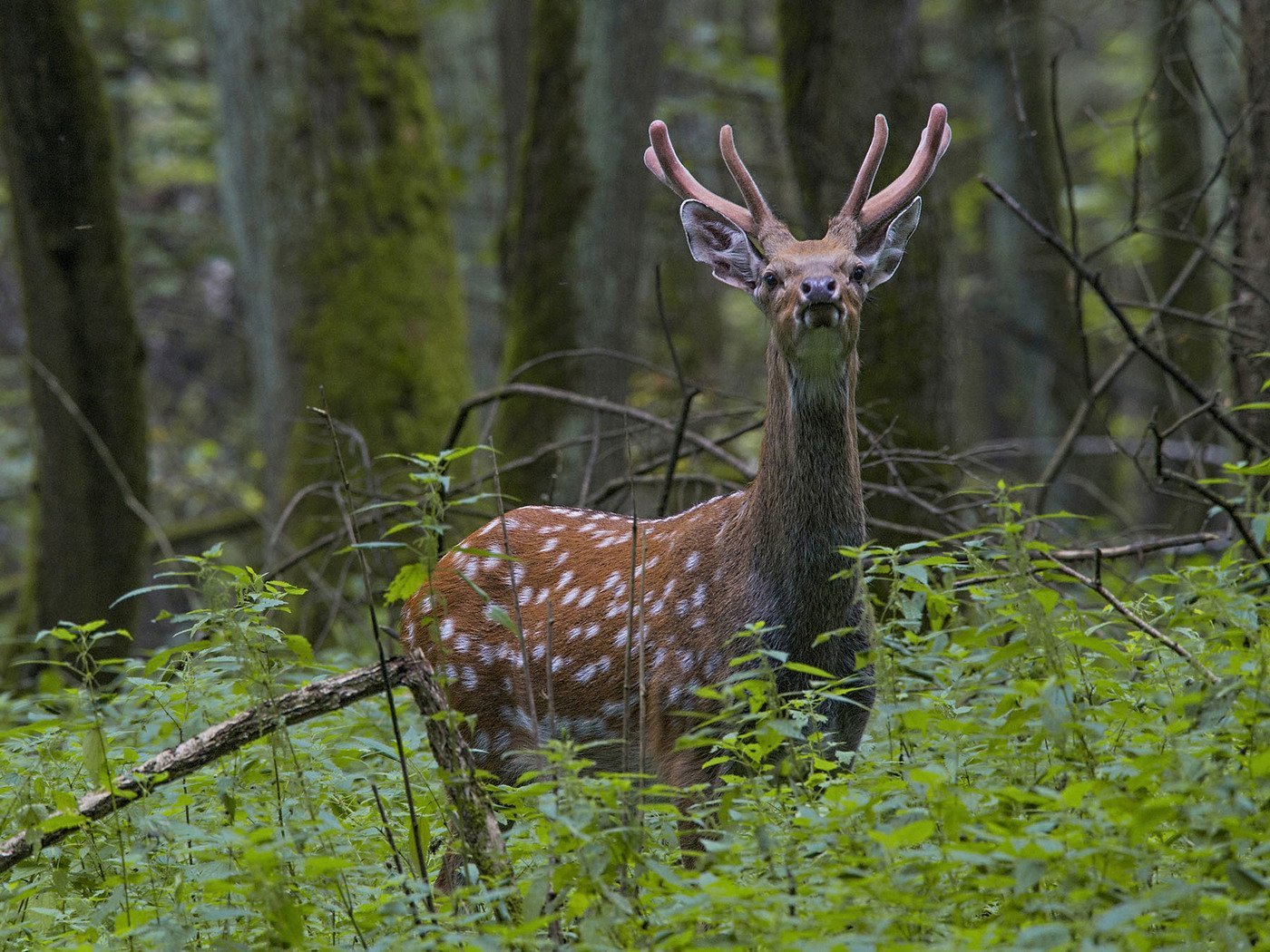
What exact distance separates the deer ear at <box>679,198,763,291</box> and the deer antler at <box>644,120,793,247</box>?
1.6 inches

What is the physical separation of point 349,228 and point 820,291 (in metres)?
5.16

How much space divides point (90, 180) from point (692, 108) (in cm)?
643

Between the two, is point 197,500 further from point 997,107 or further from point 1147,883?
point 1147,883

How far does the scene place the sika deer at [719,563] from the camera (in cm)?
502

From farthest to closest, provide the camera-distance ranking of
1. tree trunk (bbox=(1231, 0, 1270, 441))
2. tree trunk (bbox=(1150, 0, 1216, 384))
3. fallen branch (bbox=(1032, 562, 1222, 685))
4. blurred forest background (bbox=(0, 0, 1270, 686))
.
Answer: tree trunk (bbox=(1150, 0, 1216, 384)), blurred forest background (bbox=(0, 0, 1270, 686)), tree trunk (bbox=(1231, 0, 1270, 441)), fallen branch (bbox=(1032, 562, 1222, 685))

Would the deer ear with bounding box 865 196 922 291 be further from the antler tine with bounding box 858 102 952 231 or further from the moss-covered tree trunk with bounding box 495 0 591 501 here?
the moss-covered tree trunk with bounding box 495 0 591 501

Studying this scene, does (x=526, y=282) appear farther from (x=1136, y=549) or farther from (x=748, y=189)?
(x=1136, y=549)

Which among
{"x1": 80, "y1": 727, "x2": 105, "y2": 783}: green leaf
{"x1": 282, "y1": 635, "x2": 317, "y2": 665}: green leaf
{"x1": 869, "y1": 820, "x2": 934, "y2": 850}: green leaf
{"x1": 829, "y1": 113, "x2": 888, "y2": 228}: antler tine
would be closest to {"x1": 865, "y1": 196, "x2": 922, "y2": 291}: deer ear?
{"x1": 829, "y1": 113, "x2": 888, "y2": 228}: antler tine

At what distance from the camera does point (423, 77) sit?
9883mm

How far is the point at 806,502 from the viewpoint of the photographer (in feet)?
17.0

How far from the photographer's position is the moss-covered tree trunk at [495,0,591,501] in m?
8.74

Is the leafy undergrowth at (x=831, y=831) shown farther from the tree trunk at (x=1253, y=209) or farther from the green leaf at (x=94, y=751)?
the tree trunk at (x=1253, y=209)

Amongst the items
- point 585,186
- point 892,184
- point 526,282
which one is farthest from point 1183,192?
point 892,184

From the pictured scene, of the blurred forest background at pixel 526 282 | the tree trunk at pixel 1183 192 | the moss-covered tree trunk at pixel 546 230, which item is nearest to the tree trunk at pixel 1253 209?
the blurred forest background at pixel 526 282
